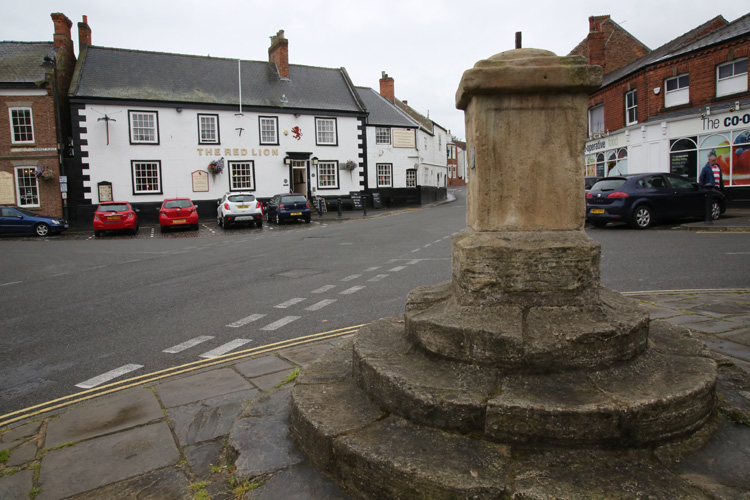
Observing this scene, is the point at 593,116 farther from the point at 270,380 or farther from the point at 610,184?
the point at 270,380

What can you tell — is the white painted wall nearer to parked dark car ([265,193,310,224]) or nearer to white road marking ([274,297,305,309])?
parked dark car ([265,193,310,224])

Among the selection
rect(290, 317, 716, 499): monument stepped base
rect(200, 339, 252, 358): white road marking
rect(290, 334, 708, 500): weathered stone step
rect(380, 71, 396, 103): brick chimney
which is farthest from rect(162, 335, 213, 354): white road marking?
rect(380, 71, 396, 103): brick chimney

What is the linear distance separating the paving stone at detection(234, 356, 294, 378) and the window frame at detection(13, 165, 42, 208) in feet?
85.7

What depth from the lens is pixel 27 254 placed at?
44.3 ft

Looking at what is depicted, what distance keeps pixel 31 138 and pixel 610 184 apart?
26.2 metres

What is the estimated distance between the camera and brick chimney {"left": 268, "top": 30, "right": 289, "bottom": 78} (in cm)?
3083

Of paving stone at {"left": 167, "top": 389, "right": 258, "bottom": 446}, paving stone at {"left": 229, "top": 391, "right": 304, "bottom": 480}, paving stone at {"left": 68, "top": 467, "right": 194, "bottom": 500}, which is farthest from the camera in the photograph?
paving stone at {"left": 167, "top": 389, "right": 258, "bottom": 446}

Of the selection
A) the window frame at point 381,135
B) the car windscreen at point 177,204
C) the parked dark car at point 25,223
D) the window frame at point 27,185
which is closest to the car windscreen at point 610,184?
the car windscreen at point 177,204

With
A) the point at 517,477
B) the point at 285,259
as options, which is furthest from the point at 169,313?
the point at 517,477

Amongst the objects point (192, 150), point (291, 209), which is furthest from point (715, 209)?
point (192, 150)

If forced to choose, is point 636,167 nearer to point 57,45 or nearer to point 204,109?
point 204,109

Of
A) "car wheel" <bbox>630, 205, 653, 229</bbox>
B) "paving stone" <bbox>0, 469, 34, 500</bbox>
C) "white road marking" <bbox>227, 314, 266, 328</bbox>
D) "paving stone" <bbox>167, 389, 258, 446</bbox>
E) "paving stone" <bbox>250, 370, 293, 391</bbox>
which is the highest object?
"car wheel" <bbox>630, 205, 653, 229</bbox>

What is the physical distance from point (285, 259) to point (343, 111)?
22.4 metres

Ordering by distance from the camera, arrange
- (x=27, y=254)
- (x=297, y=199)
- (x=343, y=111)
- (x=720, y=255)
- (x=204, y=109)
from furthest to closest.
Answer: (x=343, y=111) < (x=204, y=109) < (x=297, y=199) < (x=27, y=254) < (x=720, y=255)
